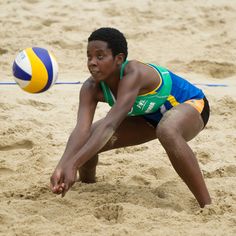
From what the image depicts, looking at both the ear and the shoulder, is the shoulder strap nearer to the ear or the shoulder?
the shoulder

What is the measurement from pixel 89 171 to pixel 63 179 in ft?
2.76

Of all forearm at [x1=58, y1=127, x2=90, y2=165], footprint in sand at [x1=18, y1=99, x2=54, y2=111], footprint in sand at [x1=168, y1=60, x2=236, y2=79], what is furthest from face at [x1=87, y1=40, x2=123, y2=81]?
footprint in sand at [x1=168, y1=60, x2=236, y2=79]

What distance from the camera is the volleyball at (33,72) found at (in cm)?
471

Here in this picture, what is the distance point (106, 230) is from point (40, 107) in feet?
8.93

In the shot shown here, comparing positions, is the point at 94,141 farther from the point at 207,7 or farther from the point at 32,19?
the point at 207,7

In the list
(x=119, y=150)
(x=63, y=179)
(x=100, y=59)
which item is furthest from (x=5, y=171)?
(x=100, y=59)

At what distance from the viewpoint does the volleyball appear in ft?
15.5

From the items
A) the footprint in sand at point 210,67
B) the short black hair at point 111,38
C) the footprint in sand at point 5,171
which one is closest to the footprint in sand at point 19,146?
the footprint in sand at point 5,171

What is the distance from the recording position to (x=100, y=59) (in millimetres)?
4066

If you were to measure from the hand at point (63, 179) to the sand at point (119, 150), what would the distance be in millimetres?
207

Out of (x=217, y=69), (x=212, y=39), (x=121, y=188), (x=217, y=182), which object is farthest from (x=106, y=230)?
(x=212, y=39)

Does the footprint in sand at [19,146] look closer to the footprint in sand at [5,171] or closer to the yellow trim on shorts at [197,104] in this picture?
the footprint in sand at [5,171]

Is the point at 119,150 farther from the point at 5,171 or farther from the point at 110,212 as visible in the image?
the point at 110,212

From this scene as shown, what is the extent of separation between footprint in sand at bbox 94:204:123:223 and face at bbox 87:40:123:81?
83cm
